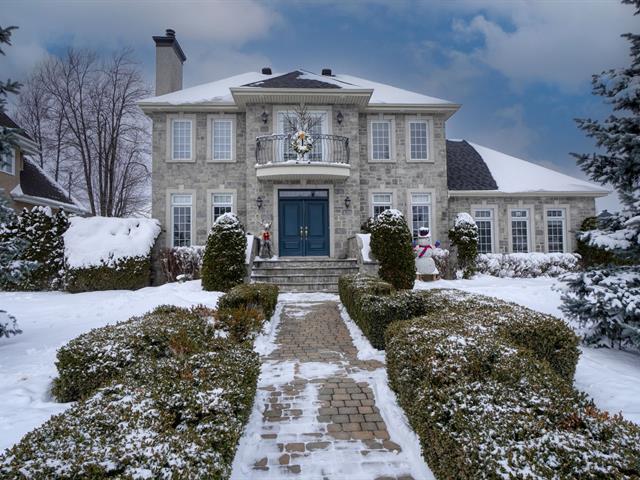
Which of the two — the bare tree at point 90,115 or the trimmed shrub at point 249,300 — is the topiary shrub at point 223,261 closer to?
the trimmed shrub at point 249,300

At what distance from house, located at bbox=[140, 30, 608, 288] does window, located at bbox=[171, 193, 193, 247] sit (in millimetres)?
38

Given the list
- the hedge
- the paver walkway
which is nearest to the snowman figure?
the paver walkway

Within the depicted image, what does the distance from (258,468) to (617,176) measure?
630 centimetres

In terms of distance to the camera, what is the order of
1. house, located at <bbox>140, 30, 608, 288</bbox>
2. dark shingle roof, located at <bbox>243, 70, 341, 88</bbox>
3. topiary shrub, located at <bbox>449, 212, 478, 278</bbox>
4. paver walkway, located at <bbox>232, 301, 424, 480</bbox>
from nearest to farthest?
1. paver walkway, located at <bbox>232, 301, 424, 480</bbox>
2. topiary shrub, located at <bbox>449, 212, 478, 278</bbox>
3. dark shingle roof, located at <bbox>243, 70, 341, 88</bbox>
4. house, located at <bbox>140, 30, 608, 288</bbox>

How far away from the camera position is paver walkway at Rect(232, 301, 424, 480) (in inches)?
120

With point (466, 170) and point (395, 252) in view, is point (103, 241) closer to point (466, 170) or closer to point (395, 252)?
point (395, 252)

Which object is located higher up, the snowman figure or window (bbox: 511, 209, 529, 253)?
window (bbox: 511, 209, 529, 253)

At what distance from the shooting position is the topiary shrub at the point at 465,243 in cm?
1467

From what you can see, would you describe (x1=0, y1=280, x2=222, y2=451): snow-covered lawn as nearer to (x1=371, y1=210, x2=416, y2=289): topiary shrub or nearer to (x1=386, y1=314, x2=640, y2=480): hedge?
(x1=386, y1=314, x2=640, y2=480): hedge

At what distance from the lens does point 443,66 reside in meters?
18.0

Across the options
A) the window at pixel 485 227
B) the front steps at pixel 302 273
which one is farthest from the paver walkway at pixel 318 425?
the window at pixel 485 227

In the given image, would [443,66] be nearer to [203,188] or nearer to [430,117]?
[430,117]

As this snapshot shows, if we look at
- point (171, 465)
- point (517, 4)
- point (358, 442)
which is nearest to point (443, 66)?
point (517, 4)

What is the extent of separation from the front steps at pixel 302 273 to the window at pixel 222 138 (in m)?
5.12
